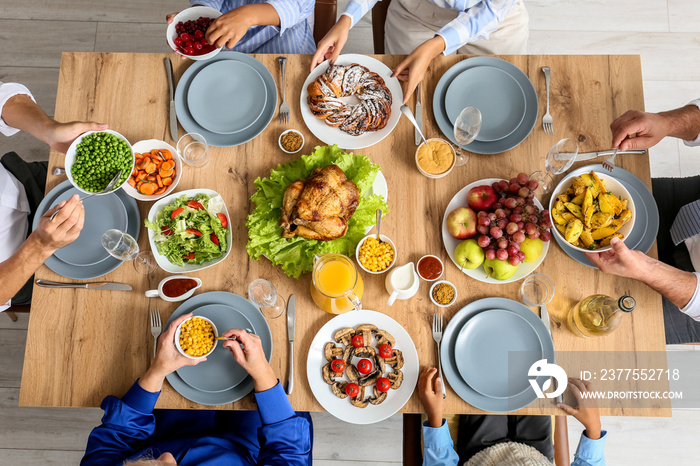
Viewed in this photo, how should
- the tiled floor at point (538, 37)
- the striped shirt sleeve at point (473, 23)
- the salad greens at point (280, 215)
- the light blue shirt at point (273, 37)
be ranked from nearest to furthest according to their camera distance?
1. the salad greens at point (280, 215)
2. the striped shirt sleeve at point (473, 23)
3. the light blue shirt at point (273, 37)
4. the tiled floor at point (538, 37)

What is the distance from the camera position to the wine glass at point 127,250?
5.31ft

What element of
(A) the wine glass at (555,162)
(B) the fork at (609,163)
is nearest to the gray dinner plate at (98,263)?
(A) the wine glass at (555,162)

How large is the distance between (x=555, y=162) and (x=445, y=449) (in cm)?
119

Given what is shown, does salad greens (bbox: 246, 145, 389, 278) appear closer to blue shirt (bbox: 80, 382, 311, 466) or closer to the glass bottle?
blue shirt (bbox: 80, 382, 311, 466)

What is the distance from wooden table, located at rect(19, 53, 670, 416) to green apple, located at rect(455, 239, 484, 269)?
7 centimetres

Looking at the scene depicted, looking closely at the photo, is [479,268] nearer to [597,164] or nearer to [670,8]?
[597,164]

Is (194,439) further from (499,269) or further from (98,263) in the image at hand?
(499,269)

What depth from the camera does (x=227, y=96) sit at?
1.85m

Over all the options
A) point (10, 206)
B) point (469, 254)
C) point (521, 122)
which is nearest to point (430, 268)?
point (469, 254)

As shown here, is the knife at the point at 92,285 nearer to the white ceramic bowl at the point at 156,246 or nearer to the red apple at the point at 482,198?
the white ceramic bowl at the point at 156,246

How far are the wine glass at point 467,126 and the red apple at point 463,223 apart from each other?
0.28 metres

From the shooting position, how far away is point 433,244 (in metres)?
1.72

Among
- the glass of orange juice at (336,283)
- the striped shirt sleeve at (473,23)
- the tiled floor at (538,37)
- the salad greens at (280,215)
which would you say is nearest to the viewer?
the glass of orange juice at (336,283)

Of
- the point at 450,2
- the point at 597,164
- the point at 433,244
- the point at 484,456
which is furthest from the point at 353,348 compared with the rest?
the point at 450,2
